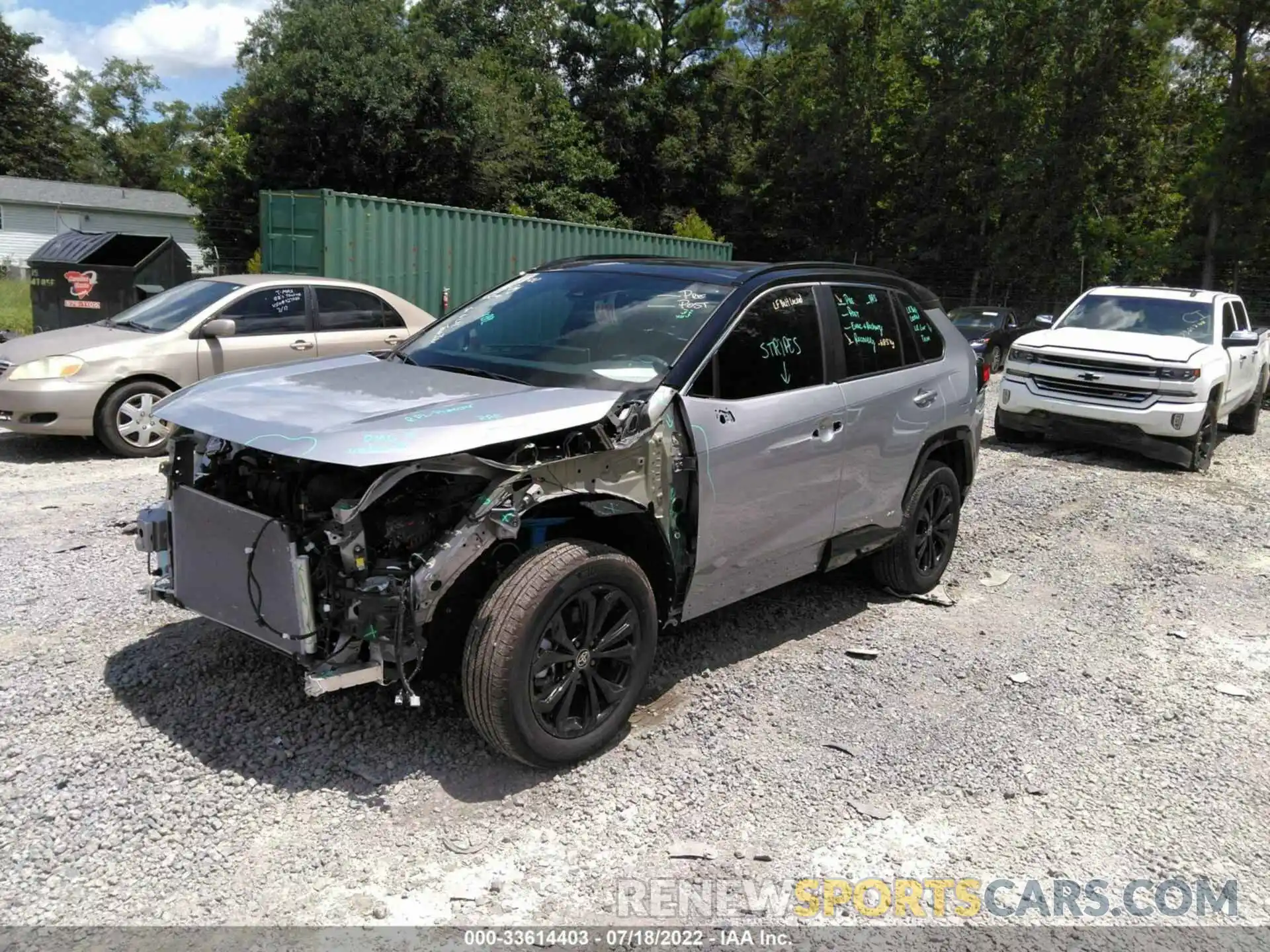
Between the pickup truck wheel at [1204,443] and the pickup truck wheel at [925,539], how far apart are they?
5.38 m

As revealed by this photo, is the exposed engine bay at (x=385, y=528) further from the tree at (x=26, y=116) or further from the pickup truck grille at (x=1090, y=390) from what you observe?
the tree at (x=26, y=116)

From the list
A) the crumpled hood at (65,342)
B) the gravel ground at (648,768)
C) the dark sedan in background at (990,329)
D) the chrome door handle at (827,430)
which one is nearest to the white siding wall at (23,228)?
the dark sedan in background at (990,329)

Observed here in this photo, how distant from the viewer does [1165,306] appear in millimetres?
11234

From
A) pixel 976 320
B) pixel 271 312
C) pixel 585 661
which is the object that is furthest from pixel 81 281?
pixel 976 320

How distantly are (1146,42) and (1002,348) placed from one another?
10773 millimetres

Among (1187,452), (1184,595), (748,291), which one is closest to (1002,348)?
(1187,452)

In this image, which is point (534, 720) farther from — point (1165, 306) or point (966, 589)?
point (1165, 306)

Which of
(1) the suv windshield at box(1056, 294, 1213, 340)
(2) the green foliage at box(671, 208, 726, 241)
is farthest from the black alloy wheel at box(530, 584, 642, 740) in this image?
(2) the green foliage at box(671, 208, 726, 241)

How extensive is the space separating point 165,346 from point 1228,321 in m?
11.3

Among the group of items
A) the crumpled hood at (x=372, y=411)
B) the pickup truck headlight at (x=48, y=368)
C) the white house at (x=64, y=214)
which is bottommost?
the pickup truck headlight at (x=48, y=368)

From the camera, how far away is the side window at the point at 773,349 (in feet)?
13.9

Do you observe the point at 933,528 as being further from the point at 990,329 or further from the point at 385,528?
the point at 990,329

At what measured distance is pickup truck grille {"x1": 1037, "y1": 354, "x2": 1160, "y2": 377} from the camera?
995cm

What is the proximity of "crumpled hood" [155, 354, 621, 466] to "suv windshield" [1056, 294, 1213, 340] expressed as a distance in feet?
→ 30.7
